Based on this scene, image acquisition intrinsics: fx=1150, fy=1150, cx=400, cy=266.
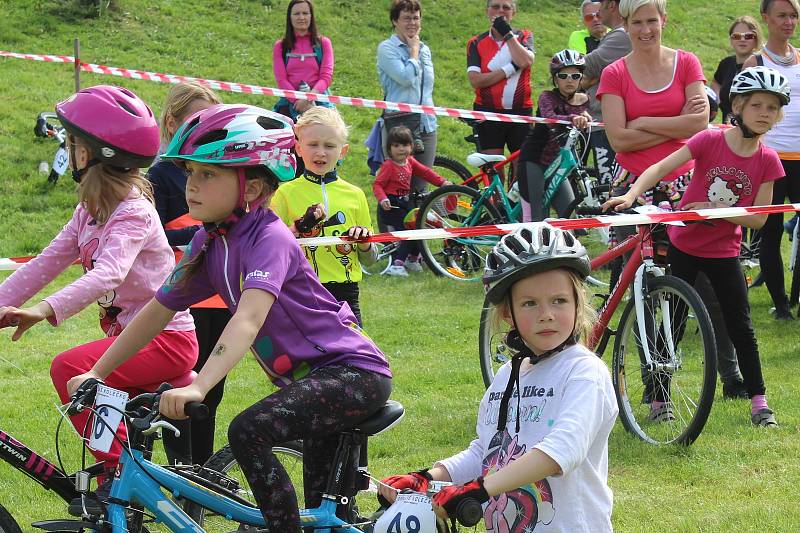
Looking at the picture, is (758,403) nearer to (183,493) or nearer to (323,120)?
(323,120)

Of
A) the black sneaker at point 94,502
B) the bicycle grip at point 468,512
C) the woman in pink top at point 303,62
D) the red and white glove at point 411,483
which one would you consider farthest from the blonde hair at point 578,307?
the woman in pink top at point 303,62

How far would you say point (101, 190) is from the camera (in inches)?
186

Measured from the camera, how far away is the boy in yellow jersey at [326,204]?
603 centimetres

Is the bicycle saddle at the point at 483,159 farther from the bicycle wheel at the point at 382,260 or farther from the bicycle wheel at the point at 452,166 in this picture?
the bicycle wheel at the point at 382,260

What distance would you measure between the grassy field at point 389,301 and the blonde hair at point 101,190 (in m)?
1.68

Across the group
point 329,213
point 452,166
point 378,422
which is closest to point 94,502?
point 378,422

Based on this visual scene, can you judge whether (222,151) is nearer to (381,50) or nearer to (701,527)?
(701,527)

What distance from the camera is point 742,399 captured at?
6.98 meters

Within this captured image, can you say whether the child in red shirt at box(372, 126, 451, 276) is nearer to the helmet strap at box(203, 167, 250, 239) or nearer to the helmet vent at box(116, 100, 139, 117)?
the helmet vent at box(116, 100, 139, 117)

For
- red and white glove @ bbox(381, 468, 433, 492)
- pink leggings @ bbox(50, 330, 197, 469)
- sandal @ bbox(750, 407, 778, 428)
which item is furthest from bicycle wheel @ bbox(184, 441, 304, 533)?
sandal @ bbox(750, 407, 778, 428)

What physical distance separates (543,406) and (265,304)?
3.41 ft

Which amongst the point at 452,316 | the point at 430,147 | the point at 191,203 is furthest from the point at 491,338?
the point at 430,147

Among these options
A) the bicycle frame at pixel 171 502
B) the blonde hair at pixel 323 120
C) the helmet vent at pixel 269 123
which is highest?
the helmet vent at pixel 269 123

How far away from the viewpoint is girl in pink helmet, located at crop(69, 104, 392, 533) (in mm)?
3918
